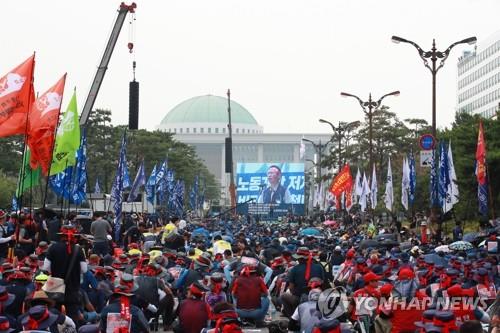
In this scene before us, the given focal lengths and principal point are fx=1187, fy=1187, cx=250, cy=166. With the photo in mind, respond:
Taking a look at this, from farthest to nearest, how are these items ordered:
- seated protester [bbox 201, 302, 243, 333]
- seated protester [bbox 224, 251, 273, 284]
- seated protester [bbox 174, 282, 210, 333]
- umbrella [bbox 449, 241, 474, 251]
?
1. umbrella [bbox 449, 241, 474, 251]
2. seated protester [bbox 224, 251, 273, 284]
3. seated protester [bbox 174, 282, 210, 333]
4. seated protester [bbox 201, 302, 243, 333]

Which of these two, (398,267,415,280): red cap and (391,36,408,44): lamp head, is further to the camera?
(391,36,408,44): lamp head

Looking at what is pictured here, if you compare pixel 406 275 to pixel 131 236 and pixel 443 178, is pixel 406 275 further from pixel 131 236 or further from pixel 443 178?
pixel 443 178

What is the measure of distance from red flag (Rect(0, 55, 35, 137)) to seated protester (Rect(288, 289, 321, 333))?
8.72 meters

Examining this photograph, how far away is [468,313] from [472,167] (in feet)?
120

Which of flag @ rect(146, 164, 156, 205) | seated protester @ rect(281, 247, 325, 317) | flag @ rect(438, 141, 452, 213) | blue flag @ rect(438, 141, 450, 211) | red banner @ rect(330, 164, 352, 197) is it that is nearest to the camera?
seated protester @ rect(281, 247, 325, 317)

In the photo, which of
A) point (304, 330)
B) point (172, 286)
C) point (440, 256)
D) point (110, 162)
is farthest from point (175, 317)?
point (110, 162)

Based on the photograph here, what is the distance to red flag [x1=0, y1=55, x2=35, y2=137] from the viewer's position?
22.1m

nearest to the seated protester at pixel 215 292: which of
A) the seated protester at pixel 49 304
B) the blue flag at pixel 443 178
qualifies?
the seated protester at pixel 49 304

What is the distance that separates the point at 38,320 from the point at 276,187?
88364 mm

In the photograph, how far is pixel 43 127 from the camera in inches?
909

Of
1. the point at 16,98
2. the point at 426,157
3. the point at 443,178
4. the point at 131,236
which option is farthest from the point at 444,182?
the point at 16,98

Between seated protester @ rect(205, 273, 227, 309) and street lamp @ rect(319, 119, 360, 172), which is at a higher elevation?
street lamp @ rect(319, 119, 360, 172)

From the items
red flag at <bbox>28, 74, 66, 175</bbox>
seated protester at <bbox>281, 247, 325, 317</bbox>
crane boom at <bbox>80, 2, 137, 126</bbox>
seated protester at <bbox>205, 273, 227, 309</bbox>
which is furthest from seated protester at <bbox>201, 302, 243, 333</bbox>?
crane boom at <bbox>80, 2, 137, 126</bbox>

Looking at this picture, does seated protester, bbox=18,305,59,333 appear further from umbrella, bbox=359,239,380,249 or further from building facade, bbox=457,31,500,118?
building facade, bbox=457,31,500,118
